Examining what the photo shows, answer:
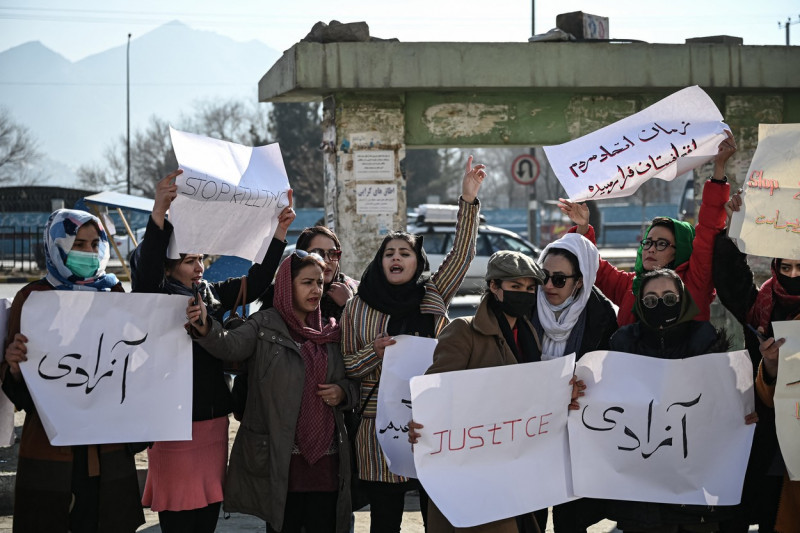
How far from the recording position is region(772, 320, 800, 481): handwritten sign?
13.2 feet

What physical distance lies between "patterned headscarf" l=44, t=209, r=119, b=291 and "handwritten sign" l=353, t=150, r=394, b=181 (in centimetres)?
503

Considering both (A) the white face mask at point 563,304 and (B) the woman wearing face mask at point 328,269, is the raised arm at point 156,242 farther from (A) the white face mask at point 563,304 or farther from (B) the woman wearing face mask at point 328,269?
(A) the white face mask at point 563,304

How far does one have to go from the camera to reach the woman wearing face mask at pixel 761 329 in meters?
4.23

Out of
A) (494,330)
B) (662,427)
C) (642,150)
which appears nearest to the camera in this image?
(494,330)

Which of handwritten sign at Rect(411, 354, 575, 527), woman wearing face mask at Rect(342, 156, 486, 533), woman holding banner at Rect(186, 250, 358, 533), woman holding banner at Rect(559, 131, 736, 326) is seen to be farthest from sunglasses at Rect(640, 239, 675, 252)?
woman holding banner at Rect(186, 250, 358, 533)

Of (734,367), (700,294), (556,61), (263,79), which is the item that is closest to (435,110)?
(556,61)

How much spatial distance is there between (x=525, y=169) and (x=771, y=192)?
15.0m

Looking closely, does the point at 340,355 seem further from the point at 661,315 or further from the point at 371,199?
the point at 371,199

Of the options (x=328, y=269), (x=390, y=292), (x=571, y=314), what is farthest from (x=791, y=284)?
(x=328, y=269)

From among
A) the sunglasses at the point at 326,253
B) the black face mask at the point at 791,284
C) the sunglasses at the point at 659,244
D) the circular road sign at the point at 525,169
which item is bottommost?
the black face mask at the point at 791,284

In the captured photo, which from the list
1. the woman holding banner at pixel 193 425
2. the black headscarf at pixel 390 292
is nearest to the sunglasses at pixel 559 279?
the black headscarf at pixel 390 292

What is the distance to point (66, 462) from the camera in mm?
4098

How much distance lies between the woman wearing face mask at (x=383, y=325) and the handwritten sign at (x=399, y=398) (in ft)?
0.24

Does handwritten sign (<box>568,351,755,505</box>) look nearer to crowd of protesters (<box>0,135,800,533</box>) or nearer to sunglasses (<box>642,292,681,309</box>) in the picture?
crowd of protesters (<box>0,135,800,533</box>)
